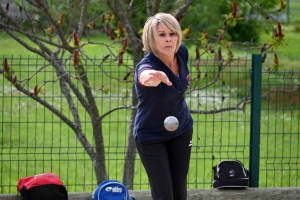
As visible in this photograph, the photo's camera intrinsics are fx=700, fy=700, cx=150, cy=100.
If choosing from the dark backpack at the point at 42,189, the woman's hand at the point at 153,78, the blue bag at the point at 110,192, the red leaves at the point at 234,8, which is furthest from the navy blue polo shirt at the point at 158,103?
the red leaves at the point at 234,8

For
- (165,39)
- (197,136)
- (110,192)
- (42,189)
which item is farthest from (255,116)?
(165,39)

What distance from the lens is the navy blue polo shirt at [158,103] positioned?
480 cm

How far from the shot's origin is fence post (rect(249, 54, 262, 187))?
269 inches

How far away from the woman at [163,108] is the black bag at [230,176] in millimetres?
1763

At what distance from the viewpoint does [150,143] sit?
16.0ft

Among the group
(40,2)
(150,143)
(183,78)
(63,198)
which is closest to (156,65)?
(183,78)

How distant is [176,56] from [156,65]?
251mm

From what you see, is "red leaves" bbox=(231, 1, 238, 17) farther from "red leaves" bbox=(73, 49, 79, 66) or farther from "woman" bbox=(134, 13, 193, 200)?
"woman" bbox=(134, 13, 193, 200)

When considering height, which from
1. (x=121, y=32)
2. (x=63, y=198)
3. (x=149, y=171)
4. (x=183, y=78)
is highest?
(x=121, y=32)

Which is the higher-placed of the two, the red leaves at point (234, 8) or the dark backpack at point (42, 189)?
the red leaves at point (234, 8)

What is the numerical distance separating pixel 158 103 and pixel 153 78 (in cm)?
46

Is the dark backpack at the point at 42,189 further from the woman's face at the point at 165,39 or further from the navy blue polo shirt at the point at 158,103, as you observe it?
the woman's face at the point at 165,39

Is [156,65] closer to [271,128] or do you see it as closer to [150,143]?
[150,143]

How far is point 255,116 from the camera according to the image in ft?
22.7
